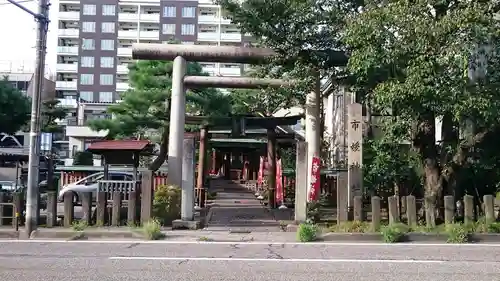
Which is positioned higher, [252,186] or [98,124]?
[98,124]

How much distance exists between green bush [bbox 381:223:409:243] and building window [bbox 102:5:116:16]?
71567 millimetres

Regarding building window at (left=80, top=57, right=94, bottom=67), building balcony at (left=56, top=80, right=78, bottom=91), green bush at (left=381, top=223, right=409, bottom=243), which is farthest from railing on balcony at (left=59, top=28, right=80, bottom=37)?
green bush at (left=381, top=223, right=409, bottom=243)

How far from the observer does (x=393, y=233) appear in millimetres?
12836

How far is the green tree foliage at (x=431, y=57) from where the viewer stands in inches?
474

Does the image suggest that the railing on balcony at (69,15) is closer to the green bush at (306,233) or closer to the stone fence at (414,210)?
the stone fence at (414,210)

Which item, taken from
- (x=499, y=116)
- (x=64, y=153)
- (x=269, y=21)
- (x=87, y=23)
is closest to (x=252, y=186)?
(x=269, y=21)

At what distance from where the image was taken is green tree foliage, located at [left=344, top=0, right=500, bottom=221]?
12039 mm

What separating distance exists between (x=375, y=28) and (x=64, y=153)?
6435 centimetres

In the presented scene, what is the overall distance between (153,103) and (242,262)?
634 inches

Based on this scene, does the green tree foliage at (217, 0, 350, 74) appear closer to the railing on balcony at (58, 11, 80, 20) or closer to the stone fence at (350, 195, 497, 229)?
the stone fence at (350, 195, 497, 229)

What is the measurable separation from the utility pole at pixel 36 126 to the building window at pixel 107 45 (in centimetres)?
6673

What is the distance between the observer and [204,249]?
11758mm

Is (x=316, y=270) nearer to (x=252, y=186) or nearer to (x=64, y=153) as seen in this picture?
(x=252, y=186)

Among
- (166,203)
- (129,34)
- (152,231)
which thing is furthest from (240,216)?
(129,34)
